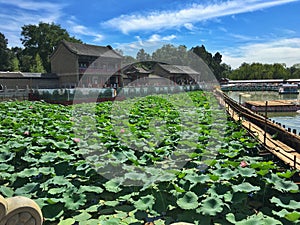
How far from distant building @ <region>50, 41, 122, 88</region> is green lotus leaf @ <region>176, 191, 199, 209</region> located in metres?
28.2

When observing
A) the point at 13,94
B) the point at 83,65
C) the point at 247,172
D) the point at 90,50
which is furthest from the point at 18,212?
the point at 90,50

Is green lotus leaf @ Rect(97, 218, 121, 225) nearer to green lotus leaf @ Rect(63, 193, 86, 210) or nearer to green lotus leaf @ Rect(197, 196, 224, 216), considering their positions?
green lotus leaf @ Rect(63, 193, 86, 210)

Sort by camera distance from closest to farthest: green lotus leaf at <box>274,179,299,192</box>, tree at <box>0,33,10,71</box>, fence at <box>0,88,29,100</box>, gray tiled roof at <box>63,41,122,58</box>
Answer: green lotus leaf at <box>274,179,299,192</box> → fence at <box>0,88,29,100</box> → gray tiled roof at <box>63,41,122,58</box> → tree at <box>0,33,10,71</box>

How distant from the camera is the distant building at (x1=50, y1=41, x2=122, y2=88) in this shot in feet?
98.5

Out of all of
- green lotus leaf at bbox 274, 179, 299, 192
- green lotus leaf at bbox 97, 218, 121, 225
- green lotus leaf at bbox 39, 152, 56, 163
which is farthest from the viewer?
green lotus leaf at bbox 39, 152, 56, 163

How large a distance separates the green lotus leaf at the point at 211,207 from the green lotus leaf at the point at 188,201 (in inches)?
2.8

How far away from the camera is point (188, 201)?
9.43ft

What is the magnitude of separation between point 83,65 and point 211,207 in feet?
98.6

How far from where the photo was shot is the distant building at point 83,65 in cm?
3002

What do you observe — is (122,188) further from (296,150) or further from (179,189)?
(296,150)

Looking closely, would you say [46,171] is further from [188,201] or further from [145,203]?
[188,201]

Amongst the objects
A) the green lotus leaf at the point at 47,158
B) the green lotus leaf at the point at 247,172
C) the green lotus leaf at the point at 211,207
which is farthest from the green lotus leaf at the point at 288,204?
the green lotus leaf at the point at 47,158

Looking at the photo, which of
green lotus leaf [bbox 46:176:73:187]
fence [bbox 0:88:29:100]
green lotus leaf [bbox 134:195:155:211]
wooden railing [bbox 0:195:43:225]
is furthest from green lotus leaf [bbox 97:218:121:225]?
fence [bbox 0:88:29:100]

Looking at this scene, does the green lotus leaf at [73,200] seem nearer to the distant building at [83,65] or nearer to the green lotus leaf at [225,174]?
the green lotus leaf at [225,174]
